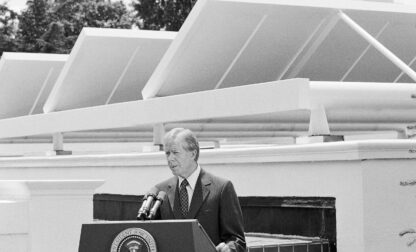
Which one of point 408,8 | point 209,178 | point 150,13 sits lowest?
point 209,178

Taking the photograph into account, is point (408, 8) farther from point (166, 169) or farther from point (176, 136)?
point (176, 136)

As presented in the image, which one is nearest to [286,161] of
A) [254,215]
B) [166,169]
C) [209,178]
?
[254,215]

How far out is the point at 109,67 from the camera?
1928 centimetres

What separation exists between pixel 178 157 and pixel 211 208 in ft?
1.38

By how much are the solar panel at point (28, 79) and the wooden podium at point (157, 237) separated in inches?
705

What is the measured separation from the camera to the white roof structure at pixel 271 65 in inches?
487

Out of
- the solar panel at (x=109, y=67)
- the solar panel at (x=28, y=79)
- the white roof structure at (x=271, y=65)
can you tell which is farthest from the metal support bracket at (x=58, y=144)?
the solar panel at (x=28, y=79)

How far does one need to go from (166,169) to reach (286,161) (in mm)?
3331

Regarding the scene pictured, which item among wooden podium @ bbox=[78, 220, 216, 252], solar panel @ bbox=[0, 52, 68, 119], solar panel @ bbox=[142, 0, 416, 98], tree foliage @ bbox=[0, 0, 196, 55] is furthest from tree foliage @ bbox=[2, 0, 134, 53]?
wooden podium @ bbox=[78, 220, 216, 252]

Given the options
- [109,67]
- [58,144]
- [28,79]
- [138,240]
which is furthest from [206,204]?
[28,79]

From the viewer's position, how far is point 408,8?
602 inches

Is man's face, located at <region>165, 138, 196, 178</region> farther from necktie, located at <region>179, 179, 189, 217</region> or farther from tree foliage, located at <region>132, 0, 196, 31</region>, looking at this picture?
tree foliage, located at <region>132, 0, 196, 31</region>

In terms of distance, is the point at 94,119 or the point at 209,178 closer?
the point at 209,178

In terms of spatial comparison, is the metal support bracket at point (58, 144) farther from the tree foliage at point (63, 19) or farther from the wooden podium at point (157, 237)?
the tree foliage at point (63, 19)
